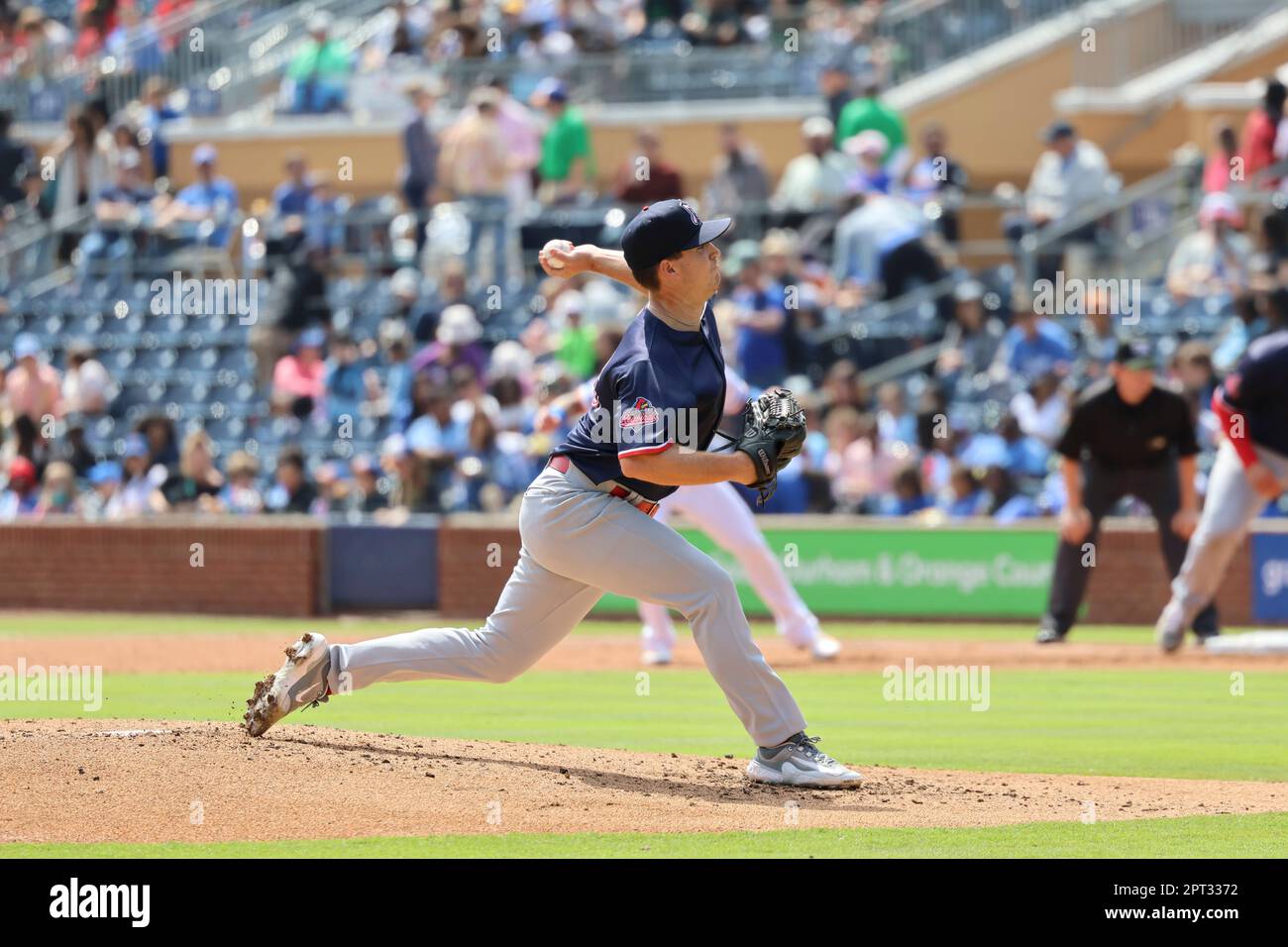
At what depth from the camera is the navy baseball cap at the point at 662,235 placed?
7891 mm

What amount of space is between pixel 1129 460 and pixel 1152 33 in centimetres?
1173

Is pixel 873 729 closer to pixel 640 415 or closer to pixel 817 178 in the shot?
pixel 640 415

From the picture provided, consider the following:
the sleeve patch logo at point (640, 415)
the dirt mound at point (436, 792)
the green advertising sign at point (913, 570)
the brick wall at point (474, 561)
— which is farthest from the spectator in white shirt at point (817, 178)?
the sleeve patch logo at point (640, 415)

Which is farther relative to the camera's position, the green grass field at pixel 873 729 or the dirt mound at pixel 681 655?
the dirt mound at pixel 681 655

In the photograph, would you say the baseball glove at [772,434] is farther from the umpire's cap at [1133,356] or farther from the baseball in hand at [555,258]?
the umpire's cap at [1133,356]

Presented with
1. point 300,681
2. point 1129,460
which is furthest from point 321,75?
point 300,681

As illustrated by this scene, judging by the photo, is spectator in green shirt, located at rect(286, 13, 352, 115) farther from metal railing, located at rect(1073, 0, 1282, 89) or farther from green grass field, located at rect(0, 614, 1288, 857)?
green grass field, located at rect(0, 614, 1288, 857)

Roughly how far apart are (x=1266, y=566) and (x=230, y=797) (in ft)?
36.8

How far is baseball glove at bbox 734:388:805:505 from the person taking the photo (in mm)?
7645

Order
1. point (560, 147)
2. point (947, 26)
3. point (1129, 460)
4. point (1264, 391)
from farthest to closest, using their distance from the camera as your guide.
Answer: point (947, 26) → point (560, 147) → point (1129, 460) → point (1264, 391)

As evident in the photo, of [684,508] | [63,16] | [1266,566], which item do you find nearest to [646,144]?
[1266,566]

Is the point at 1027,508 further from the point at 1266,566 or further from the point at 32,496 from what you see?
the point at 32,496

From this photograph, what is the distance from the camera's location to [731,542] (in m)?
13.2

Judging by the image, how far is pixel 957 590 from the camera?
18141 millimetres
